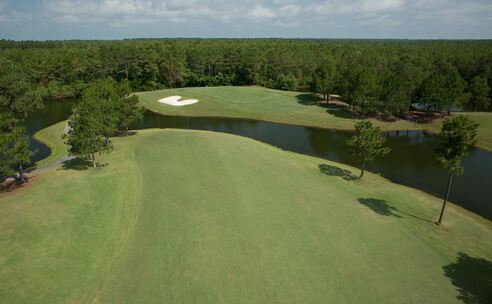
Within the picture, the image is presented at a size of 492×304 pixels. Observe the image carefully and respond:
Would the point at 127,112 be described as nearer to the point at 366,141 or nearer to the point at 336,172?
the point at 336,172

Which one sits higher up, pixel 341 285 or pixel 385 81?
pixel 385 81

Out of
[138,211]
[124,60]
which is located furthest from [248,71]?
[138,211]

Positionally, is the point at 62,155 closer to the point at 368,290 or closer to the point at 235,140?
the point at 235,140

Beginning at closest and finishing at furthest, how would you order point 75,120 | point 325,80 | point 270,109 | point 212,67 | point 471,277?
point 471,277, point 75,120, point 270,109, point 325,80, point 212,67

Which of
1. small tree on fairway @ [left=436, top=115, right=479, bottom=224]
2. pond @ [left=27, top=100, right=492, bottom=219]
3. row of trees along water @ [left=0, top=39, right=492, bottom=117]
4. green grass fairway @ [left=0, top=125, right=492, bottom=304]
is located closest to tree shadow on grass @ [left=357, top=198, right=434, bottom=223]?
green grass fairway @ [left=0, top=125, right=492, bottom=304]

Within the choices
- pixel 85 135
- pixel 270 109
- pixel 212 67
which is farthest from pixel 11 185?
pixel 212 67

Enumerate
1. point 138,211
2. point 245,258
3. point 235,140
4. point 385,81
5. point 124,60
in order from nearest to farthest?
point 245,258 → point 138,211 → point 235,140 → point 385,81 → point 124,60

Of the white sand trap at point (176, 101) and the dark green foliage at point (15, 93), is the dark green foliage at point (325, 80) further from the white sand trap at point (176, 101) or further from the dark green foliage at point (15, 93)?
the dark green foliage at point (15, 93)
